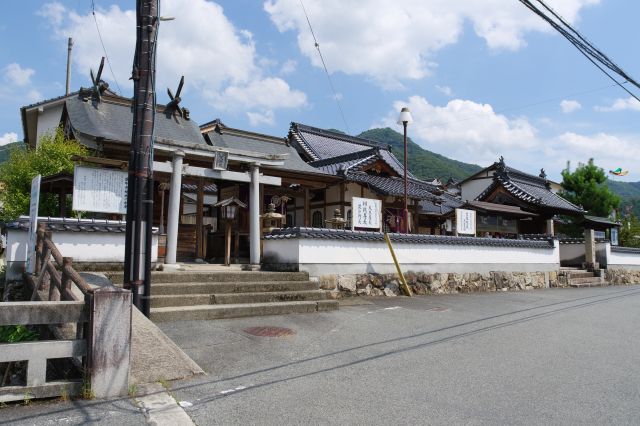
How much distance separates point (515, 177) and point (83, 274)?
29.1 meters

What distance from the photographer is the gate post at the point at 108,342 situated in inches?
169

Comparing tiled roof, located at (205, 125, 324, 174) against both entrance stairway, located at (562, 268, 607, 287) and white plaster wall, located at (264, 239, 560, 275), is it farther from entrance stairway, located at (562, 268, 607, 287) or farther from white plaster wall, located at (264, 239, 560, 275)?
entrance stairway, located at (562, 268, 607, 287)

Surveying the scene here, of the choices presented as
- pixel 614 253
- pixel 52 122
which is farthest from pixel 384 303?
pixel 52 122

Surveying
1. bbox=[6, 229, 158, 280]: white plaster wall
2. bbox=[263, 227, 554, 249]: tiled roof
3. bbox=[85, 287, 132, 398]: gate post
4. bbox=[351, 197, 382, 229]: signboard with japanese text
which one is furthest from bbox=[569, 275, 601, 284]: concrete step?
bbox=[85, 287, 132, 398]: gate post

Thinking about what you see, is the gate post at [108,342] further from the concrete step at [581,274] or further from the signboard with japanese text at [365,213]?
the concrete step at [581,274]

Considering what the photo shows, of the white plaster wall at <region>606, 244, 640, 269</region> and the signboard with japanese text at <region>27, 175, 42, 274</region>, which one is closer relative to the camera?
the signboard with japanese text at <region>27, 175, 42, 274</region>

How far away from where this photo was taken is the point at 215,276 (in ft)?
30.7

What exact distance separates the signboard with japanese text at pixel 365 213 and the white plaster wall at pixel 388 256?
2.11 feet

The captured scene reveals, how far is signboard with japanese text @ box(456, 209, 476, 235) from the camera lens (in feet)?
52.0

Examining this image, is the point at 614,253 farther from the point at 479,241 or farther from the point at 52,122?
the point at 52,122

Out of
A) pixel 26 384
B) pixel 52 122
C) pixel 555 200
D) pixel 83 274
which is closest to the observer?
pixel 26 384

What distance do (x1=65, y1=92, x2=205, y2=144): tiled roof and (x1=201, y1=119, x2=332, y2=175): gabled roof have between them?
61 cm

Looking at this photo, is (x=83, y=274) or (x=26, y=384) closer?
(x=26, y=384)

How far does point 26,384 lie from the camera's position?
4.14 m
